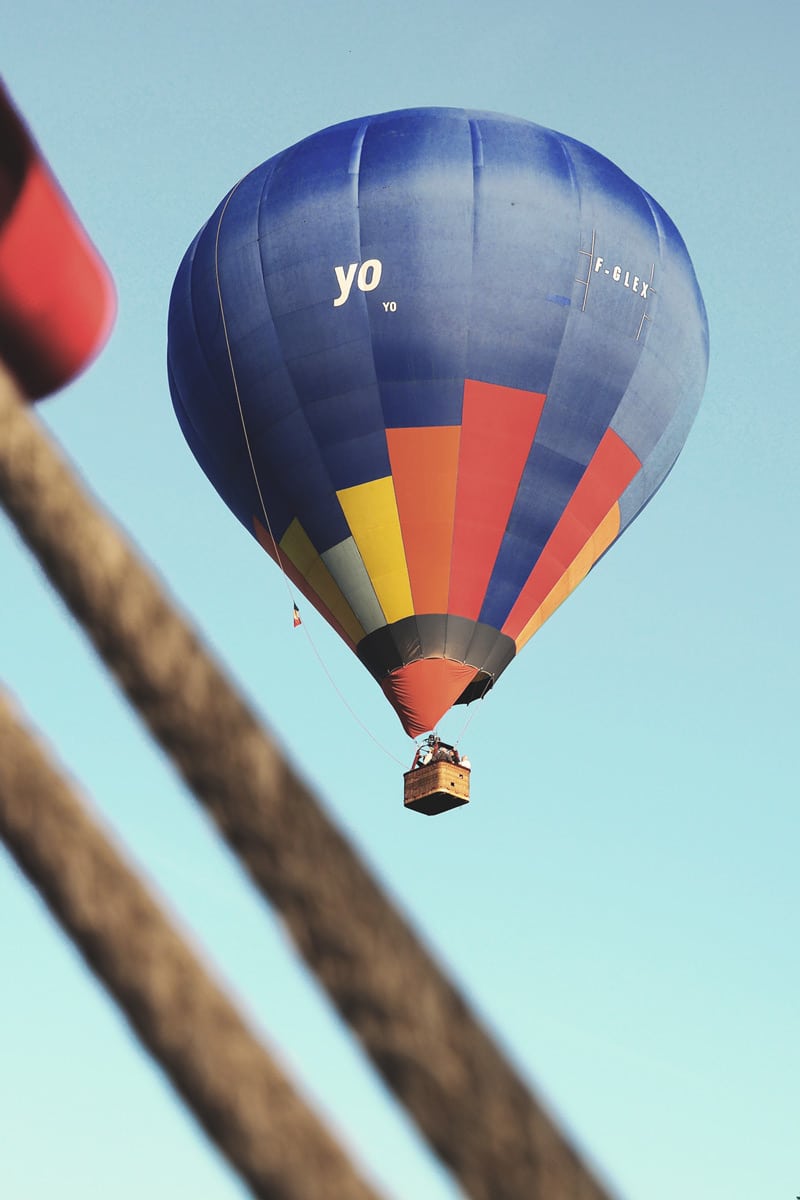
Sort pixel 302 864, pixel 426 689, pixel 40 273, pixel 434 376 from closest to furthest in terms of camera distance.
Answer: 1. pixel 302 864
2. pixel 40 273
3. pixel 426 689
4. pixel 434 376

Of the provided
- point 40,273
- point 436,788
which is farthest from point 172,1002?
point 436,788

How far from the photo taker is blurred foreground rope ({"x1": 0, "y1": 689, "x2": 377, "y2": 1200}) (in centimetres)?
300

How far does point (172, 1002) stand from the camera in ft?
10.1

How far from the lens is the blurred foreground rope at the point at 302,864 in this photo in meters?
3.09

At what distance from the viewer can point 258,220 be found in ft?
80.5

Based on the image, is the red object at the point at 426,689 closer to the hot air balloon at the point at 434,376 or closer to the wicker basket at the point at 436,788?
the hot air balloon at the point at 434,376

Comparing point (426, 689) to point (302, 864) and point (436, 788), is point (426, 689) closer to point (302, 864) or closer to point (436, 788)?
point (436, 788)

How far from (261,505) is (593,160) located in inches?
276

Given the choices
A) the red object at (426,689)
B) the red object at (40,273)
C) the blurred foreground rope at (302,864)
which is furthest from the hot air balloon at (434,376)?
the blurred foreground rope at (302,864)

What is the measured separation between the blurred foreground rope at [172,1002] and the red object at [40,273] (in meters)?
1.52

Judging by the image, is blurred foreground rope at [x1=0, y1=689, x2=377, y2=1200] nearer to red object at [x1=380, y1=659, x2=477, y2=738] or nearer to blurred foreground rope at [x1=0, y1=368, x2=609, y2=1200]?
blurred foreground rope at [x1=0, y1=368, x2=609, y2=1200]

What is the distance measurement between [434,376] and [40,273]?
19.3m

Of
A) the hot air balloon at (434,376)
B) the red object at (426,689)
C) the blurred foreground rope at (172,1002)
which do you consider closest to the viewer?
the blurred foreground rope at (172,1002)

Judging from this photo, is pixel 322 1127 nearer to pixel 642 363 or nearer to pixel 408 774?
pixel 408 774
